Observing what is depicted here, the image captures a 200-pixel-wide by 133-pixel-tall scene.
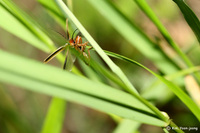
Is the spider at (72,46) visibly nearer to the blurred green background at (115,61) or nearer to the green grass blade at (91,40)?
the green grass blade at (91,40)

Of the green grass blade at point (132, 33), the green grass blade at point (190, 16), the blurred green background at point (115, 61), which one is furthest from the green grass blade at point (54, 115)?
the blurred green background at point (115, 61)

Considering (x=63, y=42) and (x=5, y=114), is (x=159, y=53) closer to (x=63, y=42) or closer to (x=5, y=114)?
(x=63, y=42)

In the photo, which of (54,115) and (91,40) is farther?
(54,115)

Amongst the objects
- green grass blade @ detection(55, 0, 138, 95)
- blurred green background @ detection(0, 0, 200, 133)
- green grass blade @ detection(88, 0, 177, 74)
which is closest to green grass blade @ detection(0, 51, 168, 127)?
green grass blade @ detection(55, 0, 138, 95)

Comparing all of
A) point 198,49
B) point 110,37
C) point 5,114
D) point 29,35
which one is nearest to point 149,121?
point 29,35

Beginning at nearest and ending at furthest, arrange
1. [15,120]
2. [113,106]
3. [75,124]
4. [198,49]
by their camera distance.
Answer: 1. [113,106]
2. [198,49]
3. [15,120]
4. [75,124]

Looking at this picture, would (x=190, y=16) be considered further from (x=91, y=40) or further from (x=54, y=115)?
(x=54, y=115)

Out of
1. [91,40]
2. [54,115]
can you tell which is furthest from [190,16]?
[54,115]
